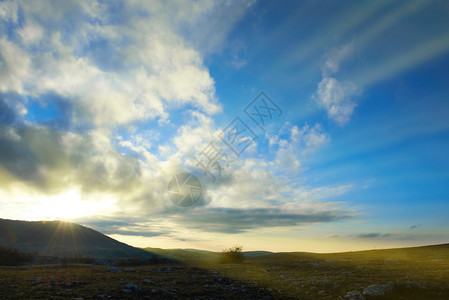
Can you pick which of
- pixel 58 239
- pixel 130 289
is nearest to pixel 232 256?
pixel 130 289

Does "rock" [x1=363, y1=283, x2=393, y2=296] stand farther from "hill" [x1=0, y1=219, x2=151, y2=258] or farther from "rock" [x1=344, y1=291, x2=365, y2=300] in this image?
"hill" [x1=0, y1=219, x2=151, y2=258]

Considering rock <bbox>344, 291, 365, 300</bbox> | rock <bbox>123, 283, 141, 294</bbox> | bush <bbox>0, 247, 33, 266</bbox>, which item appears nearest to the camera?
rock <bbox>344, 291, 365, 300</bbox>

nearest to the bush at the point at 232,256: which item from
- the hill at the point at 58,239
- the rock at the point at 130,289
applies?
the rock at the point at 130,289

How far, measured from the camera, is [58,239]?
107 meters

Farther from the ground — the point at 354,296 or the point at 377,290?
the point at 377,290

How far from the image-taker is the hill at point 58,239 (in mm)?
91681

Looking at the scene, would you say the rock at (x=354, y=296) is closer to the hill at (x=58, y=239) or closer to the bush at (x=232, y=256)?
the bush at (x=232, y=256)

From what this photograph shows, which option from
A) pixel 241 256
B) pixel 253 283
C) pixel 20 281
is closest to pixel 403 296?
pixel 253 283

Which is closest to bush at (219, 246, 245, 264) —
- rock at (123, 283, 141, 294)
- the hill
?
rock at (123, 283, 141, 294)

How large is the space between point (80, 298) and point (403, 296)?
72.9ft

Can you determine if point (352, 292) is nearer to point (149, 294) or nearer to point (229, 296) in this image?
point (229, 296)

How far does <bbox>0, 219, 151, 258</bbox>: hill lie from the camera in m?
91.7

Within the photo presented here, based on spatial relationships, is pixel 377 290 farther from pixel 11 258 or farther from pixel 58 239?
pixel 58 239

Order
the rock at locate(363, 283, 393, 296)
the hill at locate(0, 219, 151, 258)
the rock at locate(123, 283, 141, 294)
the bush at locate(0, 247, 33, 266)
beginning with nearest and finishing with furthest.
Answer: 1. the rock at locate(363, 283, 393, 296)
2. the rock at locate(123, 283, 141, 294)
3. the bush at locate(0, 247, 33, 266)
4. the hill at locate(0, 219, 151, 258)
